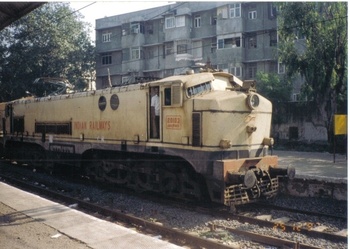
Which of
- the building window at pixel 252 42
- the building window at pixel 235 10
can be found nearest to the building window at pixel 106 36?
the building window at pixel 235 10

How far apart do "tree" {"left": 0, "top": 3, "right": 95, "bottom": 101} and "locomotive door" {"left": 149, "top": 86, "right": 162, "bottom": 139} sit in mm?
23565

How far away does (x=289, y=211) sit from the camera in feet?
28.8

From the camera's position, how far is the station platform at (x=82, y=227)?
5844mm

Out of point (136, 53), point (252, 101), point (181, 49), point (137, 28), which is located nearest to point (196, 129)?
point (252, 101)

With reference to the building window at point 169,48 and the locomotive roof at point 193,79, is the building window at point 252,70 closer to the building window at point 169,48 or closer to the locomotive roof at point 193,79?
the building window at point 169,48

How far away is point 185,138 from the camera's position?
8523mm

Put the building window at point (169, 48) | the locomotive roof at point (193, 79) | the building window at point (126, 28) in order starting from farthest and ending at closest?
the building window at point (126, 28), the building window at point (169, 48), the locomotive roof at point (193, 79)

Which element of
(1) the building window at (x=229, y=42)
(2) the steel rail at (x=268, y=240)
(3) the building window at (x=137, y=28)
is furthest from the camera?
(3) the building window at (x=137, y=28)

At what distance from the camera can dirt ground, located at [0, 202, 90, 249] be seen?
19.2ft

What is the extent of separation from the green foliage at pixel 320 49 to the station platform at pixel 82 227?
1579 cm

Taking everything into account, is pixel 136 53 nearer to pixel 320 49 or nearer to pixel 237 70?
pixel 237 70

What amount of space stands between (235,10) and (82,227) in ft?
91.0

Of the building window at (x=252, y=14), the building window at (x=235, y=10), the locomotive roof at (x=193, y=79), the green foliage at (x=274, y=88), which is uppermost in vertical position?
the building window at (x=235, y=10)

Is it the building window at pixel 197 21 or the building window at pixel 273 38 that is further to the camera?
the building window at pixel 197 21
